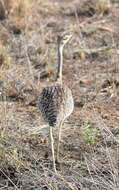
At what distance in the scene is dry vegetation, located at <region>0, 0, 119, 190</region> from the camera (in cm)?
441

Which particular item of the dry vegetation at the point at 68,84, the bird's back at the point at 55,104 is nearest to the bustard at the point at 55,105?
the bird's back at the point at 55,104

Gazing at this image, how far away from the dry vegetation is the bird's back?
0.24 metres

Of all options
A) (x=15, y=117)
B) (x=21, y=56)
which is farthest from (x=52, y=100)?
(x=21, y=56)

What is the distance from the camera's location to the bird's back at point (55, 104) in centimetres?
441

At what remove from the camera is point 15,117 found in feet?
18.1

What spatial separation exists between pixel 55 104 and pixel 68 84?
189cm

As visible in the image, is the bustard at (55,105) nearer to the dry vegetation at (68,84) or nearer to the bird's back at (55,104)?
the bird's back at (55,104)

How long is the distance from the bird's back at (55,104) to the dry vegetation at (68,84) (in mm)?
236

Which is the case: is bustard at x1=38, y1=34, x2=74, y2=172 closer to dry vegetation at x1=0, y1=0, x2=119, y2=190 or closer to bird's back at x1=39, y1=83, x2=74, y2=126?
bird's back at x1=39, y1=83, x2=74, y2=126

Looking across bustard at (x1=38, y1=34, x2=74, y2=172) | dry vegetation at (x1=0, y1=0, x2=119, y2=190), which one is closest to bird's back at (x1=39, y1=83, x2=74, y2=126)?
bustard at (x1=38, y1=34, x2=74, y2=172)

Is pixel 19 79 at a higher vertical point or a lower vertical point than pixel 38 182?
higher

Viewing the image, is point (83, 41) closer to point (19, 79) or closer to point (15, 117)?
point (19, 79)

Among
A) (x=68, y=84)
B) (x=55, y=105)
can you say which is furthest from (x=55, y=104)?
(x=68, y=84)

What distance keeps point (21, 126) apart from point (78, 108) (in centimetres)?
81
